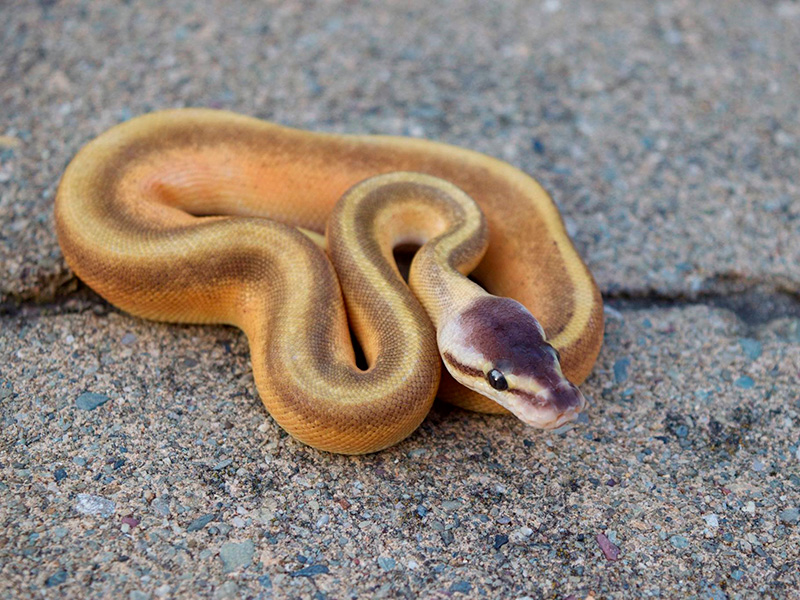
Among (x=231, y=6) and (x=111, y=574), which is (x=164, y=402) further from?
(x=231, y=6)

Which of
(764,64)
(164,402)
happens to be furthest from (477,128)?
(164,402)

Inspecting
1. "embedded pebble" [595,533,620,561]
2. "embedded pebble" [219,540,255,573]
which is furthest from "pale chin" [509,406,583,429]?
"embedded pebble" [219,540,255,573]

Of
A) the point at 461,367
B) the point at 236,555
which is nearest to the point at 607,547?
the point at 461,367

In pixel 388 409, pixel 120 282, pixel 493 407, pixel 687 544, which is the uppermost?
pixel 120 282

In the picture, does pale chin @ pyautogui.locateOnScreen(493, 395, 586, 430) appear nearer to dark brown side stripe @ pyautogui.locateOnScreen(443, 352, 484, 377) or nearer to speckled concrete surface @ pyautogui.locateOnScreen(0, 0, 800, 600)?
dark brown side stripe @ pyautogui.locateOnScreen(443, 352, 484, 377)

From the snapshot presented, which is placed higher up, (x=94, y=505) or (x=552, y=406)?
(x=552, y=406)

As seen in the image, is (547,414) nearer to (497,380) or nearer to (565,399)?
(565,399)
